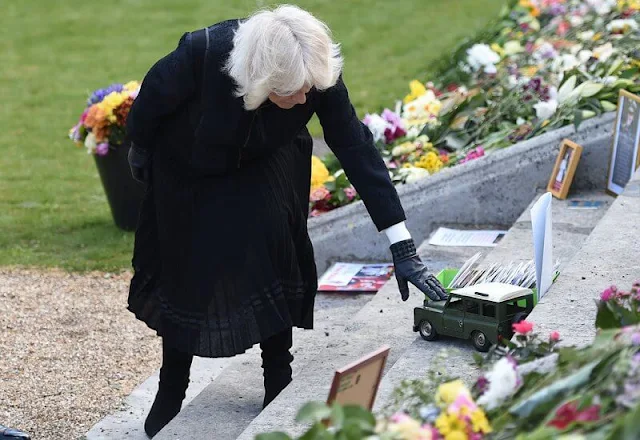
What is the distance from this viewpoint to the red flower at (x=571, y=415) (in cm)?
216

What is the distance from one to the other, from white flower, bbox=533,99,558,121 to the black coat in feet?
7.96

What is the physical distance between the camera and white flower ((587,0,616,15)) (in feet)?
26.1

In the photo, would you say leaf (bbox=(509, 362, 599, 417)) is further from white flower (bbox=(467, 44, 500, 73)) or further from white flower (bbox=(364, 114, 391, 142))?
white flower (bbox=(467, 44, 500, 73))

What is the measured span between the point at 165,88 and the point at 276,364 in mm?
1005

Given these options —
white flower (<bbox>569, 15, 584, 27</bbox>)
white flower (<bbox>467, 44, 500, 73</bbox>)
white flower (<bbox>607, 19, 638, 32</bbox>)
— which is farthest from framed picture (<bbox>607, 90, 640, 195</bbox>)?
white flower (<bbox>569, 15, 584, 27</bbox>)

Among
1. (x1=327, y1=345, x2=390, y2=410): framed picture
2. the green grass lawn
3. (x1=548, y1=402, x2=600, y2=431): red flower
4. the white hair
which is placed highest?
the white hair

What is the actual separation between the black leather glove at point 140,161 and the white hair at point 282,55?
1.95 ft

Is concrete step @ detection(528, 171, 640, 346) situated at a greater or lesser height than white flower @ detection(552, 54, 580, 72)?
greater

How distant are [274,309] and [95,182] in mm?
4217

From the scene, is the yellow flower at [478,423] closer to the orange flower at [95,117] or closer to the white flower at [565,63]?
the orange flower at [95,117]

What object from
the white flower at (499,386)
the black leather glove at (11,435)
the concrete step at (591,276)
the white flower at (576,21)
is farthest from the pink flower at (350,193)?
the white flower at (499,386)

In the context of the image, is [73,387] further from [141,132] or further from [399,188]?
[399,188]

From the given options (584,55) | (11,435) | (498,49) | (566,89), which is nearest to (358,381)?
(11,435)

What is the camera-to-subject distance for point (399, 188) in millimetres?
5645
